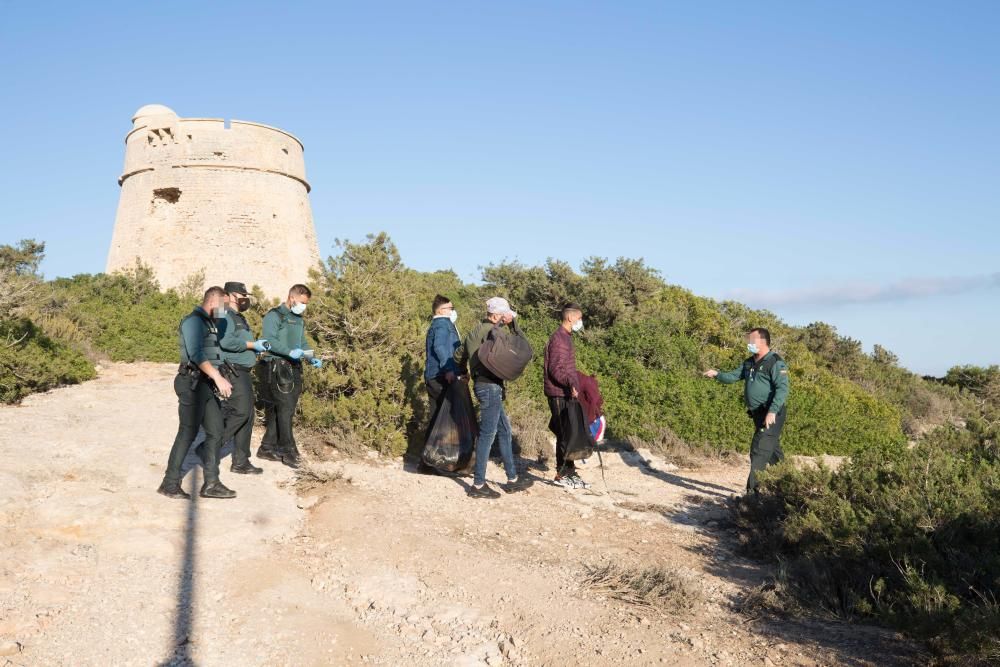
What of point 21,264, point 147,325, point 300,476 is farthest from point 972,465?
point 21,264

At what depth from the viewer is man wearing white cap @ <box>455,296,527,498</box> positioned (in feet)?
20.6

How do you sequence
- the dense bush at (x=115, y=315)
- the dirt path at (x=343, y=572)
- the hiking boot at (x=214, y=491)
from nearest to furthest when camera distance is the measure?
the dirt path at (x=343, y=572), the hiking boot at (x=214, y=491), the dense bush at (x=115, y=315)

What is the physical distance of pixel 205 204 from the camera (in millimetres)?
19969

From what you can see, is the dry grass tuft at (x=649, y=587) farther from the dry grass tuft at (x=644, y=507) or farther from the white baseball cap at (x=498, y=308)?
the white baseball cap at (x=498, y=308)

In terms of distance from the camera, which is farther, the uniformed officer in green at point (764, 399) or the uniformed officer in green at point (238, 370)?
the uniformed officer in green at point (764, 399)

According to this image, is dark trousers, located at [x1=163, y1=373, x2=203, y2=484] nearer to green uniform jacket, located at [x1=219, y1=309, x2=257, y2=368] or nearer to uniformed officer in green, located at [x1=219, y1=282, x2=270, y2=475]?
uniformed officer in green, located at [x1=219, y1=282, x2=270, y2=475]

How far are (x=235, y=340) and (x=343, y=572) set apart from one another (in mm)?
2435

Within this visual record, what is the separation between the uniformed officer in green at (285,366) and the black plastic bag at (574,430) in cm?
234

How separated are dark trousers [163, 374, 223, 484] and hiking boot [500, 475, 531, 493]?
256 centimetres

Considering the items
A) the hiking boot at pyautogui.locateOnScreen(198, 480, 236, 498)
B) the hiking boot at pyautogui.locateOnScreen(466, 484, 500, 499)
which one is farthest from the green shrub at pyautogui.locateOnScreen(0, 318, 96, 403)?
the hiking boot at pyautogui.locateOnScreen(466, 484, 500, 499)

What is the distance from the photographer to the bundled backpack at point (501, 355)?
6.16 meters

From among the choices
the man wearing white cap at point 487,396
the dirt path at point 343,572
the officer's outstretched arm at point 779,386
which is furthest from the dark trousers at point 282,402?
the officer's outstretched arm at point 779,386

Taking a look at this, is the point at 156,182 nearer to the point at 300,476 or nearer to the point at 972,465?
the point at 300,476

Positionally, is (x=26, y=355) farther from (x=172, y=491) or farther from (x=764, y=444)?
(x=764, y=444)
